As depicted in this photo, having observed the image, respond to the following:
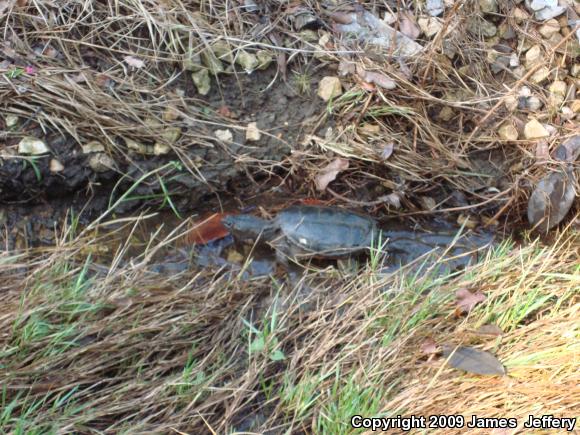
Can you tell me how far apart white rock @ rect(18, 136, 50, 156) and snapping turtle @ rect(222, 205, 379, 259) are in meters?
0.87

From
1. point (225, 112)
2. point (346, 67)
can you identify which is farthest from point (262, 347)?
point (346, 67)

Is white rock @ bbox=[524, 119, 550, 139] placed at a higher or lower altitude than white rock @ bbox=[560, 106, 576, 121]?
lower

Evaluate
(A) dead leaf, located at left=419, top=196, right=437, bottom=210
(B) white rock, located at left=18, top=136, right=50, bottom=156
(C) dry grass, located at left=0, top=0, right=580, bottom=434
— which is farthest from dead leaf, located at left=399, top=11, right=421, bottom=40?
(B) white rock, located at left=18, top=136, right=50, bottom=156

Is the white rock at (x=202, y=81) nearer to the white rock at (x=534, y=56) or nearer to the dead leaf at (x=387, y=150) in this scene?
the dead leaf at (x=387, y=150)

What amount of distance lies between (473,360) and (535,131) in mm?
1512

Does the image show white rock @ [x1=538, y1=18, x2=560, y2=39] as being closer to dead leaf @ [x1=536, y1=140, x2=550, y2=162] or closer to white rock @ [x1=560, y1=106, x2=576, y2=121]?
white rock @ [x1=560, y1=106, x2=576, y2=121]

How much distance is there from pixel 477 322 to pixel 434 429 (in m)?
0.46

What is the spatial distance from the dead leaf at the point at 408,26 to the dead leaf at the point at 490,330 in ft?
5.49

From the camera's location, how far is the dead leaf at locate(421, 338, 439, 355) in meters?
2.44

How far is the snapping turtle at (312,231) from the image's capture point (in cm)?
309

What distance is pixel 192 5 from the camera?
3428 millimetres

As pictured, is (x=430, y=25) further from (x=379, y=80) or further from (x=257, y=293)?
(x=257, y=293)

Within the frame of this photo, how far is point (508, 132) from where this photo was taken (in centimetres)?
343

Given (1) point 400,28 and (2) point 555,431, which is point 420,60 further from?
(2) point 555,431
